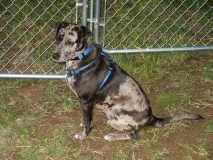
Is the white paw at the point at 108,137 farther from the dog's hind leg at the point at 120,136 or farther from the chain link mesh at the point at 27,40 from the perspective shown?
the chain link mesh at the point at 27,40

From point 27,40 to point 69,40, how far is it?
2.23 metres

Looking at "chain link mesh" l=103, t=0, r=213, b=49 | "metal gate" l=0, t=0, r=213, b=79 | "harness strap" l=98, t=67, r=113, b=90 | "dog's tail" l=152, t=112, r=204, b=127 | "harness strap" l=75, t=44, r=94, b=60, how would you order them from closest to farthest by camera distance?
"harness strap" l=75, t=44, r=94, b=60, "harness strap" l=98, t=67, r=113, b=90, "dog's tail" l=152, t=112, r=204, b=127, "metal gate" l=0, t=0, r=213, b=79, "chain link mesh" l=103, t=0, r=213, b=49

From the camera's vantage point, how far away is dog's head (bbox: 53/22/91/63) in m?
4.08

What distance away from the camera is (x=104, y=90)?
435cm

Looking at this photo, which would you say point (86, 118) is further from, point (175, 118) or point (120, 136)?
point (175, 118)

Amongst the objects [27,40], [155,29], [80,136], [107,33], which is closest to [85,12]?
[80,136]

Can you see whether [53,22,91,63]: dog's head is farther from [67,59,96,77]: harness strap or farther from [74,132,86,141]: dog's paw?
[74,132,86,141]: dog's paw

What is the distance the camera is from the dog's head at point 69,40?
13.4 ft

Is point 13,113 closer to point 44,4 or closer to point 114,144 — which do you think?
point 114,144

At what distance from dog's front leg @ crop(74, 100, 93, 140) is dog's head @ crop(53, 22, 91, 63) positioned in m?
0.45

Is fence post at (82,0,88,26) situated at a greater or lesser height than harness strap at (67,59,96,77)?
greater

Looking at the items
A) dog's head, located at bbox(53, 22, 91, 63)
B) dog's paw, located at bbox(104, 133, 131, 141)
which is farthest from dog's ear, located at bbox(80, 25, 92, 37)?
dog's paw, located at bbox(104, 133, 131, 141)

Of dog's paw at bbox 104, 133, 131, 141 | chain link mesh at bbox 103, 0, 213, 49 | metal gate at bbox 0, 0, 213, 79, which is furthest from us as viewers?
chain link mesh at bbox 103, 0, 213, 49

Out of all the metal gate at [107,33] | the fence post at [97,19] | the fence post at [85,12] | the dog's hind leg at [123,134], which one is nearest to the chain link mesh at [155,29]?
the metal gate at [107,33]
